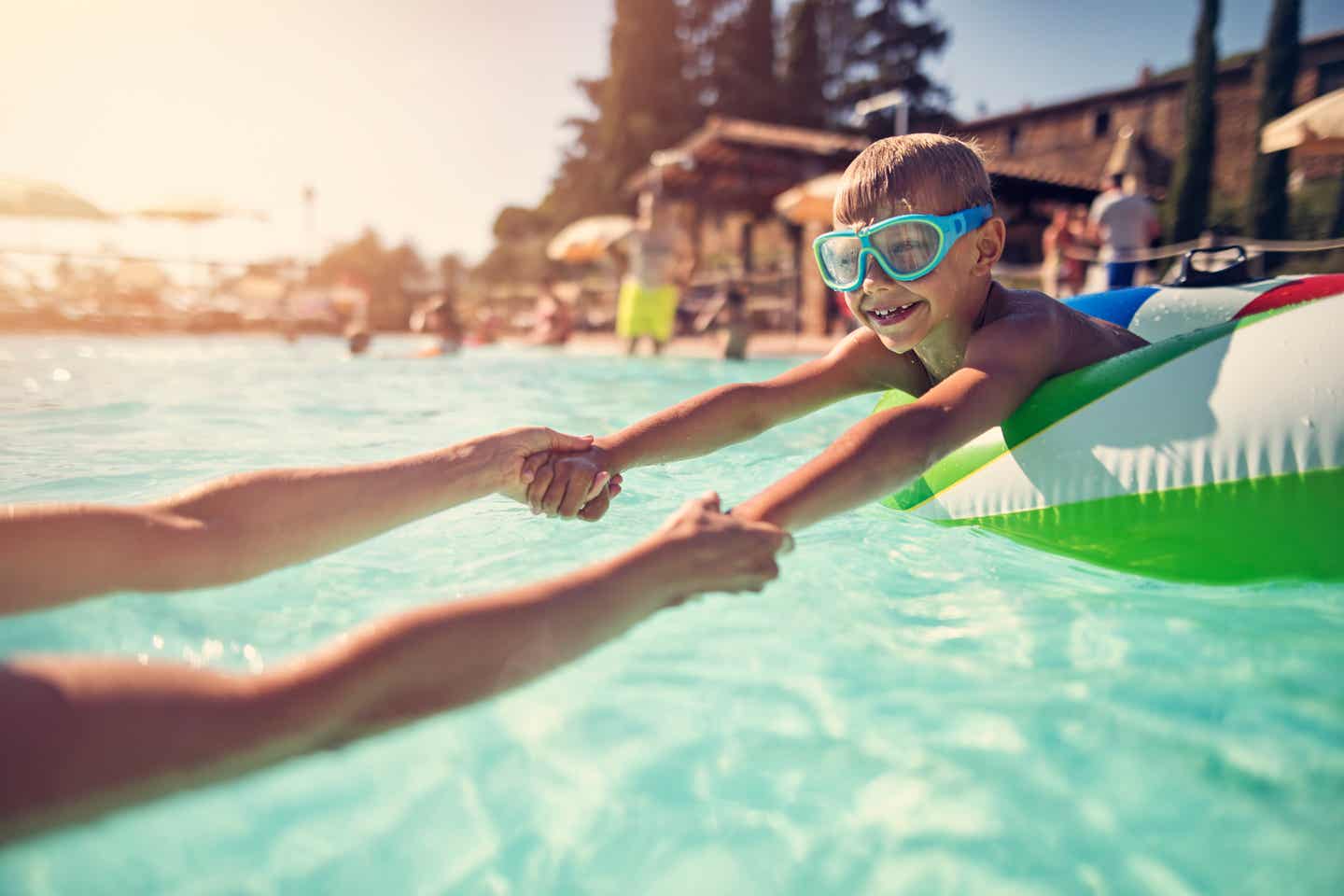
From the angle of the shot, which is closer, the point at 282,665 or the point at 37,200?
the point at 282,665

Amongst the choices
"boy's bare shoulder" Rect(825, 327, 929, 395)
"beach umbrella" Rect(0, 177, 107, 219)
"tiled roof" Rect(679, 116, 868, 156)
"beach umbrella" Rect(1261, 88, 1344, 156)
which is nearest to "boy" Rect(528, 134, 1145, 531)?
"boy's bare shoulder" Rect(825, 327, 929, 395)

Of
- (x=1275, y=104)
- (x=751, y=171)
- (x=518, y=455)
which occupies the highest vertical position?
(x=1275, y=104)

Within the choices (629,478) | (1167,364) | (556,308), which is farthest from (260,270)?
(1167,364)

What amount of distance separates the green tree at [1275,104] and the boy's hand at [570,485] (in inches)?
840

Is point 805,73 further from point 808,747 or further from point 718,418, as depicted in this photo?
point 808,747

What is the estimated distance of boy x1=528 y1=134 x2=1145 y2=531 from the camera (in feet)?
5.79

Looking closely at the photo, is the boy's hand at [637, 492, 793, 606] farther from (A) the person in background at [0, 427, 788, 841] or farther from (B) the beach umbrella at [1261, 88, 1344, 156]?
(B) the beach umbrella at [1261, 88, 1344, 156]

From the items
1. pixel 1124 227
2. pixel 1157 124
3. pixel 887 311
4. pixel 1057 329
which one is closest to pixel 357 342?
pixel 1124 227

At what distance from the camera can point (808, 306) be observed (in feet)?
50.1

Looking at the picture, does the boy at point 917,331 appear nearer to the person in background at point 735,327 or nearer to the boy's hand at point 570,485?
the boy's hand at point 570,485

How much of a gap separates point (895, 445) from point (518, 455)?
3.17 feet

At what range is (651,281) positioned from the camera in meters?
10.1

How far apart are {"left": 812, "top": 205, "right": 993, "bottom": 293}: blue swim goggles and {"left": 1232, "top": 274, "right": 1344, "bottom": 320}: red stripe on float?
126cm

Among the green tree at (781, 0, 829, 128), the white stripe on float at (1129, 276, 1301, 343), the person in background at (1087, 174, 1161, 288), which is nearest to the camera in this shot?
the white stripe on float at (1129, 276, 1301, 343)
